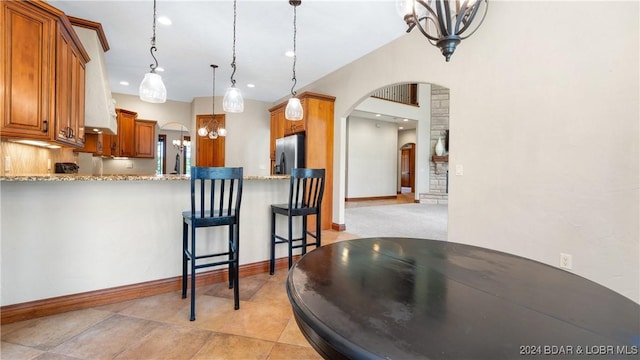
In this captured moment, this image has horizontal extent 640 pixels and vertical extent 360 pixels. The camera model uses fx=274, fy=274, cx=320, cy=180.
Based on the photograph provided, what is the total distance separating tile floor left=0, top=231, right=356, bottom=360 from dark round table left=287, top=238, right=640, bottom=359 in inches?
38.9

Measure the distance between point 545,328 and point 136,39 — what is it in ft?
16.1

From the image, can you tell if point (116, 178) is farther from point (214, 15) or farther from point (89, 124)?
point (214, 15)

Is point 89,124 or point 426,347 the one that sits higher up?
point 89,124

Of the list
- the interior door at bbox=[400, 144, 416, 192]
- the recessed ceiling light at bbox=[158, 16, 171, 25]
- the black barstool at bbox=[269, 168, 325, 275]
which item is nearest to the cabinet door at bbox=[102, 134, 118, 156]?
the recessed ceiling light at bbox=[158, 16, 171, 25]

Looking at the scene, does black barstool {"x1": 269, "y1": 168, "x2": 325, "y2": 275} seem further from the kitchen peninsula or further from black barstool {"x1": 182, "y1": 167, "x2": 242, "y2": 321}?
black barstool {"x1": 182, "y1": 167, "x2": 242, "y2": 321}

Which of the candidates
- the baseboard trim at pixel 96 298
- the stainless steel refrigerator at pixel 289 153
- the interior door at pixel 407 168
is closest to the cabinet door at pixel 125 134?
the stainless steel refrigerator at pixel 289 153

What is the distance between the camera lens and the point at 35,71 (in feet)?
7.12

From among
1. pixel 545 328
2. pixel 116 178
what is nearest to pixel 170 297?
pixel 116 178

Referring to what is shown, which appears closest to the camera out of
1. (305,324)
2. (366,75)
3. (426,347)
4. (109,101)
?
(426,347)

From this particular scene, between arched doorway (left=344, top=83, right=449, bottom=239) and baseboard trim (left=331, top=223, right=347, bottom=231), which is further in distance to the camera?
arched doorway (left=344, top=83, right=449, bottom=239)

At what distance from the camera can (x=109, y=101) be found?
11.6ft

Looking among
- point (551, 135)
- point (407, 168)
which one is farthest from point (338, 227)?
point (407, 168)

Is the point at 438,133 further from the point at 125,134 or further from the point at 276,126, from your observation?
the point at 125,134

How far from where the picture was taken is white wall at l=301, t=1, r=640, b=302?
191cm
